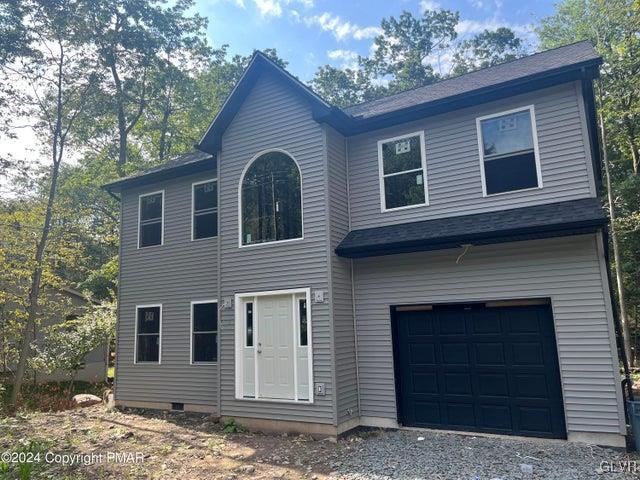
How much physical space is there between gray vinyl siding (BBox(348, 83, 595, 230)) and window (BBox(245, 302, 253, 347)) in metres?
2.66

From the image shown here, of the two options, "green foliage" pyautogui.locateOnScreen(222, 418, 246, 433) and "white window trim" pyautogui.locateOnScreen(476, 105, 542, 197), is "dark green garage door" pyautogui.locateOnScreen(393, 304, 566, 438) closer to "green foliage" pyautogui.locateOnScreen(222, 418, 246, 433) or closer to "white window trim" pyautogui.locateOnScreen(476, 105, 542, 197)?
"white window trim" pyautogui.locateOnScreen(476, 105, 542, 197)

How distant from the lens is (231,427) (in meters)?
7.95

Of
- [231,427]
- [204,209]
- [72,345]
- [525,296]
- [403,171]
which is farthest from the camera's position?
[72,345]

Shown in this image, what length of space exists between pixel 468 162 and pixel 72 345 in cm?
1230

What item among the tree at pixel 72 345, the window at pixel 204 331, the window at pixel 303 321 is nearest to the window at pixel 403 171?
the window at pixel 303 321

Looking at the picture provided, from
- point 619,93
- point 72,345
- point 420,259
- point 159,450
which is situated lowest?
point 159,450

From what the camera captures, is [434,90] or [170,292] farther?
[170,292]

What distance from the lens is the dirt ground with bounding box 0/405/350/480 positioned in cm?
574

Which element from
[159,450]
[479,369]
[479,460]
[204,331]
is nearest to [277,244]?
[204,331]

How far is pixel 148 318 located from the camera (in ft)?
36.0

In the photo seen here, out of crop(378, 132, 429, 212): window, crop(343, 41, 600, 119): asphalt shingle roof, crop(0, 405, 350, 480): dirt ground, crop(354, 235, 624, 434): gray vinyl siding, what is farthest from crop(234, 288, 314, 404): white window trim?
crop(343, 41, 600, 119): asphalt shingle roof

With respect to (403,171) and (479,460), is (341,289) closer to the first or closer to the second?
(403,171)

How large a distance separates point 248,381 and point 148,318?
4176mm

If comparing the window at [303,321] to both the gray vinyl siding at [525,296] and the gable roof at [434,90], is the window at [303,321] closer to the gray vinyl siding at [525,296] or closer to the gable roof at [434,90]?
the gray vinyl siding at [525,296]
